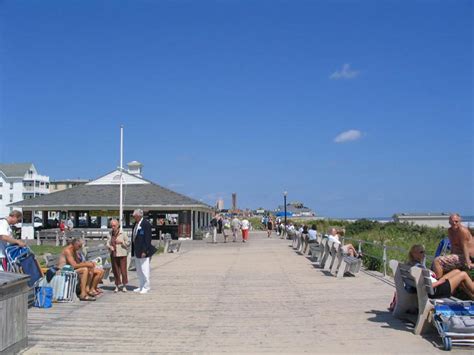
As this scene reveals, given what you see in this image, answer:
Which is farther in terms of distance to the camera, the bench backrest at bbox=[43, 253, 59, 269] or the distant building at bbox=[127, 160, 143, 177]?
the distant building at bbox=[127, 160, 143, 177]

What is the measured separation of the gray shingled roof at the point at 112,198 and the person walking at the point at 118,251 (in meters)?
26.2

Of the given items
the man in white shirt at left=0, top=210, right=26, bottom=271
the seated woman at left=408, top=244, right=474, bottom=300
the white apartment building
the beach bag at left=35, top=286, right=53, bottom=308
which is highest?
the white apartment building

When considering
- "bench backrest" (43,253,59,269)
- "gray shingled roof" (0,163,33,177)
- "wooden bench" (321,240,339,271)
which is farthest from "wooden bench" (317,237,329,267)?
"gray shingled roof" (0,163,33,177)

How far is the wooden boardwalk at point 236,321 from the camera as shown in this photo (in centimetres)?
715

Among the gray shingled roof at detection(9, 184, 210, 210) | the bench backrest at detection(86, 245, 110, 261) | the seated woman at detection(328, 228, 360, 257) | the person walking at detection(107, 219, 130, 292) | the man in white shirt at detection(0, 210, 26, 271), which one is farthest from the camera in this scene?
the gray shingled roof at detection(9, 184, 210, 210)

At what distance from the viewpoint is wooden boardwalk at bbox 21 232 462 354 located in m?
7.15

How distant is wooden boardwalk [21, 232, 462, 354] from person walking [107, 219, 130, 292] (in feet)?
1.48

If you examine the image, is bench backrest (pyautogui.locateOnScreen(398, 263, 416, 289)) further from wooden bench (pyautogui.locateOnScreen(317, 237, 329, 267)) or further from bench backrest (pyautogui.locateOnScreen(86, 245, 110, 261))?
wooden bench (pyautogui.locateOnScreen(317, 237, 329, 267))

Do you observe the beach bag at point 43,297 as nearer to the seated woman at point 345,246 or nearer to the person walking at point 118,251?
the person walking at point 118,251

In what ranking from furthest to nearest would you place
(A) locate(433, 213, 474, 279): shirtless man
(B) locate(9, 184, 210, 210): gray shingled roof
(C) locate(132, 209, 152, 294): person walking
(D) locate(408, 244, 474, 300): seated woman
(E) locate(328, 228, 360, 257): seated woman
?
1. (B) locate(9, 184, 210, 210): gray shingled roof
2. (E) locate(328, 228, 360, 257): seated woman
3. (C) locate(132, 209, 152, 294): person walking
4. (A) locate(433, 213, 474, 279): shirtless man
5. (D) locate(408, 244, 474, 300): seated woman

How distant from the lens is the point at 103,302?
35.3ft

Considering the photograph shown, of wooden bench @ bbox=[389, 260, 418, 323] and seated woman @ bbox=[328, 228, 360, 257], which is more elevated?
seated woman @ bbox=[328, 228, 360, 257]

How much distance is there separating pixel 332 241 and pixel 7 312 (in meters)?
Result: 11.0

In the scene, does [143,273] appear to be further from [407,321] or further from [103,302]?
[407,321]
